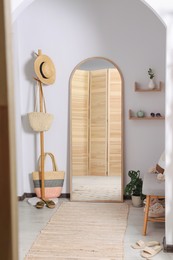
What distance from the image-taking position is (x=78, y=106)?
4.68 meters

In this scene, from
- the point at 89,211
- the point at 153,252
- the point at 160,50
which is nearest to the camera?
the point at 153,252

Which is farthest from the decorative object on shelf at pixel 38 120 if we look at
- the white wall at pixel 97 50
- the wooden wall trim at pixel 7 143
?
the wooden wall trim at pixel 7 143

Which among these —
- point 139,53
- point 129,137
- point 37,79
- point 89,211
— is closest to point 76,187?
point 89,211

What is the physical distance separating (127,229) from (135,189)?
94 cm

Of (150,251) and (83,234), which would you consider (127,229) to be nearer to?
(83,234)

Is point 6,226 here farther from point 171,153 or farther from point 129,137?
point 129,137

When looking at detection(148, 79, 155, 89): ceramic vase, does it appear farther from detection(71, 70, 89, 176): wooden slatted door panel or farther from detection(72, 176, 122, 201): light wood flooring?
detection(72, 176, 122, 201): light wood flooring

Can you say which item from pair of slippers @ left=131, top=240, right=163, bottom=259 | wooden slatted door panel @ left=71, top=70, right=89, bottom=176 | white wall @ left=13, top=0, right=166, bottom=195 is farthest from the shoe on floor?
wooden slatted door panel @ left=71, top=70, right=89, bottom=176

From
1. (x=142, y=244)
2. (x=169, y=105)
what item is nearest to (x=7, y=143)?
(x=169, y=105)

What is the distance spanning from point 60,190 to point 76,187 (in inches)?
8.8

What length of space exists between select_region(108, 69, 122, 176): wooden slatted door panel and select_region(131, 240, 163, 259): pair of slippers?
1.67 metres

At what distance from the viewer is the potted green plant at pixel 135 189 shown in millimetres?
4328

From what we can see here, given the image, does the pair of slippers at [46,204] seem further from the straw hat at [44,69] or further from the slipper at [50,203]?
the straw hat at [44,69]

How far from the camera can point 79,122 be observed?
4699mm
